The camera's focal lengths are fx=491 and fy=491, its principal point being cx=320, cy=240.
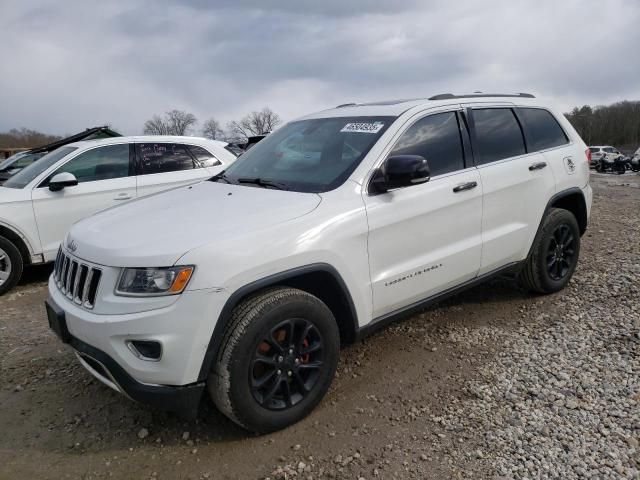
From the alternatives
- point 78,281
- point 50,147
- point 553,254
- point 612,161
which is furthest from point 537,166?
point 612,161

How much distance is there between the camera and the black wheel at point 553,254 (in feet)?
13.7

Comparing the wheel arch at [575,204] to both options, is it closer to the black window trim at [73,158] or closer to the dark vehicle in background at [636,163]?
the black window trim at [73,158]

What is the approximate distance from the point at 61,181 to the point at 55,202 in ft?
0.84

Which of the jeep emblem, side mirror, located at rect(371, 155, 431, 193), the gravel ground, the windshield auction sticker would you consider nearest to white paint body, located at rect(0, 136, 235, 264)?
the gravel ground

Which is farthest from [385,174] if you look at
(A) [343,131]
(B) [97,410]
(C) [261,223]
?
(B) [97,410]

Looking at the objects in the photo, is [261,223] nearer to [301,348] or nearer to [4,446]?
[301,348]

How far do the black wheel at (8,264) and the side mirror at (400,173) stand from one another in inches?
168

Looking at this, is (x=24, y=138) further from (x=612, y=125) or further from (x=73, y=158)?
(x=612, y=125)

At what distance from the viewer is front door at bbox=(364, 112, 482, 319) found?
2998 mm

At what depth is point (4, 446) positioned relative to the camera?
8.92 feet

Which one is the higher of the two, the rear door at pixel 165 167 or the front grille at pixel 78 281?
the rear door at pixel 165 167

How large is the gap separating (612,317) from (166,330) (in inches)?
139

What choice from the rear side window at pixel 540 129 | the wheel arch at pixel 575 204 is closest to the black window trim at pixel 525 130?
the rear side window at pixel 540 129

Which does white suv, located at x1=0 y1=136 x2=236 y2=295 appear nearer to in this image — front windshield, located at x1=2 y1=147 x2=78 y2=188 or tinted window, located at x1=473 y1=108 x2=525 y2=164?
front windshield, located at x1=2 y1=147 x2=78 y2=188
